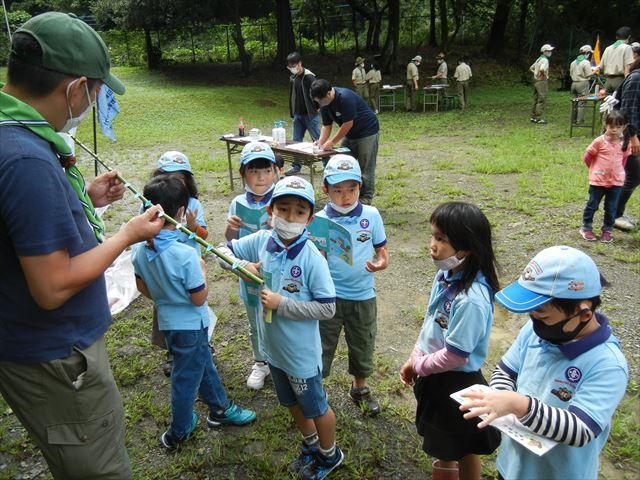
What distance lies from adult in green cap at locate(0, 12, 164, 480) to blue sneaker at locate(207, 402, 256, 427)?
1155 mm

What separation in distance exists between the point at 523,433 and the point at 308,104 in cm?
794

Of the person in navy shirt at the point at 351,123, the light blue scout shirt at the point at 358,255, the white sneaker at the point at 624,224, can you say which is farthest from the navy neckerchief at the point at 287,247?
the white sneaker at the point at 624,224

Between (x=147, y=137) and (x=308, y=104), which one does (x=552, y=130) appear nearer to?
(x=308, y=104)

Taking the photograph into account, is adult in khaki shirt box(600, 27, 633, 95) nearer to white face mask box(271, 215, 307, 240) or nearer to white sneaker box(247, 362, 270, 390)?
white sneaker box(247, 362, 270, 390)

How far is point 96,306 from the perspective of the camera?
5.72ft

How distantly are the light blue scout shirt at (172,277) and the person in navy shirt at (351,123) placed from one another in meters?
4.15

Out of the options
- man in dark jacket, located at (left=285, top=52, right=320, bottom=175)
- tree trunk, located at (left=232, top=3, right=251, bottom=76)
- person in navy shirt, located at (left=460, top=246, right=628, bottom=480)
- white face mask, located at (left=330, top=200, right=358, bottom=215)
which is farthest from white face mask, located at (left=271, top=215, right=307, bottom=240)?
tree trunk, located at (left=232, top=3, right=251, bottom=76)

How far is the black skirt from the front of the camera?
212 centimetres

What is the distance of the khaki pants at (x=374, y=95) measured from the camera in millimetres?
16859

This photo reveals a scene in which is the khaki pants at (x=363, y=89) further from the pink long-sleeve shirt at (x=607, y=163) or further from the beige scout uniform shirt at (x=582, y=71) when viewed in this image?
the pink long-sleeve shirt at (x=607, y=163)

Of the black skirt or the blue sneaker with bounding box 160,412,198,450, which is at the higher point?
the black skirt

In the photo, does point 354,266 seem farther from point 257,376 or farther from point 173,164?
point 173,164

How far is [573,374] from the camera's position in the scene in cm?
162

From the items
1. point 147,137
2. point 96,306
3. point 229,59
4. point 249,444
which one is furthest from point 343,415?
point 229,59
